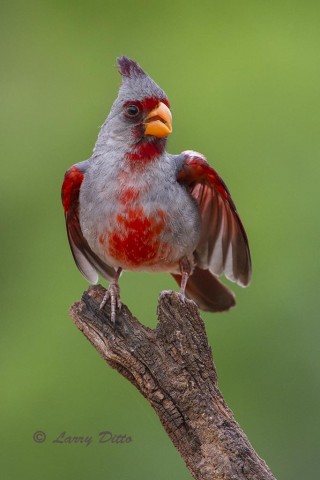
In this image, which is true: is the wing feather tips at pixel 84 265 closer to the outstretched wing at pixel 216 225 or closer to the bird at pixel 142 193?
→ the bird at pixel 142 193

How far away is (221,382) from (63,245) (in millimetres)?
1331

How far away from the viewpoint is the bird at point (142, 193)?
484cm

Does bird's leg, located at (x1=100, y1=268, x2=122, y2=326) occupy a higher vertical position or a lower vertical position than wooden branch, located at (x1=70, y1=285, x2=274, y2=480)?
higher

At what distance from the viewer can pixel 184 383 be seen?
412 centimetres

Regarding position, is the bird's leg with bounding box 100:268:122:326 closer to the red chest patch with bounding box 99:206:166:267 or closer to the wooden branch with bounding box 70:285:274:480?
the wooden branch with bounding box 70:285:274:480

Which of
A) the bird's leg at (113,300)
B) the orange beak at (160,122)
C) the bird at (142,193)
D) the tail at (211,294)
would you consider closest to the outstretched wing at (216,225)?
the bird at (142,193)

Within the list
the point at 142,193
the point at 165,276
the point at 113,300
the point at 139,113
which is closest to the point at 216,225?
the point at 142,193

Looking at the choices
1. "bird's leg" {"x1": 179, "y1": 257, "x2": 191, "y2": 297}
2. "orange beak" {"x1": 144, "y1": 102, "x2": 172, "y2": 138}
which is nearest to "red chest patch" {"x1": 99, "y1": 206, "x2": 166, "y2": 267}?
"bird's leg" {"x1": 179, "y1": 257, "x2": 191, "y2": 297}

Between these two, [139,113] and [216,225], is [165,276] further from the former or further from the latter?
[139,113]

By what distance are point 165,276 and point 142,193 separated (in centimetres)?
154

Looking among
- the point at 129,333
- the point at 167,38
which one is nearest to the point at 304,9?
the point at 167,38

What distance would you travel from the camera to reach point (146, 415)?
249 inches

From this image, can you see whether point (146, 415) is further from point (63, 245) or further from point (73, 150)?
point (73, 150)

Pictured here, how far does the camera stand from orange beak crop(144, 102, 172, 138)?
15.7 ft
